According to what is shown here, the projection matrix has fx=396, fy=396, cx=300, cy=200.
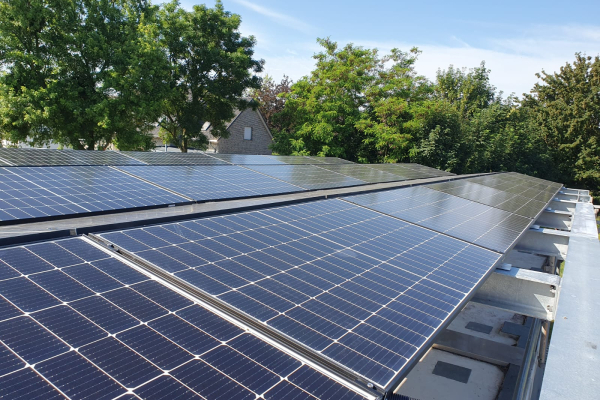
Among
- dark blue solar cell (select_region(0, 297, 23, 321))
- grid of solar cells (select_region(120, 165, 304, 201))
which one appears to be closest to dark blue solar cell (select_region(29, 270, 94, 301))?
dark blue solar cell (select_region(0, 297, 23, 321))

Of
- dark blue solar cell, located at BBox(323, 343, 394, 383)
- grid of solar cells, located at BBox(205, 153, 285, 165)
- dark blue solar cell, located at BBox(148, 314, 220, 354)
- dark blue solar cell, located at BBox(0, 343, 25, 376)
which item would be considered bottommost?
dark blue solar cell, located at BBox(323, 343, 394, 383)

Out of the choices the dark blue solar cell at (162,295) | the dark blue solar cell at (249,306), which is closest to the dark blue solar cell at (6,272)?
the dark blue solar cell at (162,295)

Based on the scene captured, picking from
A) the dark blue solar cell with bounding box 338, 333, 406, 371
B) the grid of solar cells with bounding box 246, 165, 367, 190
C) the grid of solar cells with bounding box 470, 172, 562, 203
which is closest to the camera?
the dark blue solar cell with bounding box 338, 333, 406, 371

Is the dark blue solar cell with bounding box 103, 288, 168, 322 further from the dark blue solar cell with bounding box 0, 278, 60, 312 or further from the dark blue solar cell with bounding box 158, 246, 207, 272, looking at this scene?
the dark blue solar cell with bounding box 158, 246, 207, 272

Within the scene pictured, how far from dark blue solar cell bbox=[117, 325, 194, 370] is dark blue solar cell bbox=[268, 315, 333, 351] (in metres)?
0.90

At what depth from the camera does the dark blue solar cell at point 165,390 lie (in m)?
2.61

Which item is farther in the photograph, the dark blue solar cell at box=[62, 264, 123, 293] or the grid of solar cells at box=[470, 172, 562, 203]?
the grid of solar cells at box=[470, 172, 562, 203]

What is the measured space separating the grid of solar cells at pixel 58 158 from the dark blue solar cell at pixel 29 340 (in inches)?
323

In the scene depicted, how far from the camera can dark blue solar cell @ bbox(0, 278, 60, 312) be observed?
338 centimetres

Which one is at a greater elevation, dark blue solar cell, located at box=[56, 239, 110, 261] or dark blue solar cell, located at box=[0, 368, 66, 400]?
dark blue solar cell, located at box=[56, 239, 110, 261]

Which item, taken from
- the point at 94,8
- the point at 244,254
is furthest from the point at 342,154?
the point at 244,254

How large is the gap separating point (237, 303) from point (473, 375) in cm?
918

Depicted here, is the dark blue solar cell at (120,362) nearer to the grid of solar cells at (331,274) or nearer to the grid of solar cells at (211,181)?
the grid of solar cells at (331,274)

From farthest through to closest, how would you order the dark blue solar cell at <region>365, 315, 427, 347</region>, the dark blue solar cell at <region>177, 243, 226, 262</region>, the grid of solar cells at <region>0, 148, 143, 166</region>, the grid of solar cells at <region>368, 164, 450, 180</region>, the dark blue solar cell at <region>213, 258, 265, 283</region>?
1. the grid of solar cells at <region>368, 164, 450, 180</region>
2. the grid of solar cells at <region>0, 148, 143, 166</region>
3. the dark blue solar cell at <region>177, 243, 226, 262</region>
4. the dark blue solar cell at <region>213, 258, 265, 283</region>
5. the dark blue solar cell at <region>365, 315, 427, 347</region>
